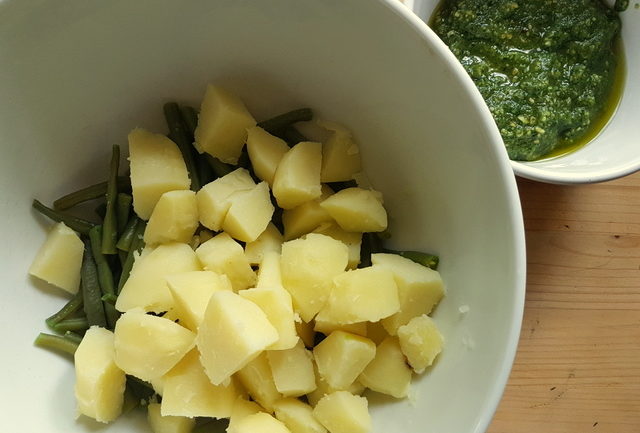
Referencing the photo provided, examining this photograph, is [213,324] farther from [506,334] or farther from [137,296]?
[506,334]

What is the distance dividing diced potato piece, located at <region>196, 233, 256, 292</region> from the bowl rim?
47cm

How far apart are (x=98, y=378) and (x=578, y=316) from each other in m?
1.04

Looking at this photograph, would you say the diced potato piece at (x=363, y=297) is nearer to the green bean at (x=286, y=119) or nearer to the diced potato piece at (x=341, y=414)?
the diced potato piece at (x=341, y=414)

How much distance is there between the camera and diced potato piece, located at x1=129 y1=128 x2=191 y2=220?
121 centimetres

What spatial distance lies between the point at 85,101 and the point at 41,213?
236 millimetres

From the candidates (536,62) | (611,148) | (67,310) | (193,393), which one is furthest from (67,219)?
(611,148)

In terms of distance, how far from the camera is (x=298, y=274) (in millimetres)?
1140

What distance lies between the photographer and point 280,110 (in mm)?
1308

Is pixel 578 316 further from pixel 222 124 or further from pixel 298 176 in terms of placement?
pixel 222 124

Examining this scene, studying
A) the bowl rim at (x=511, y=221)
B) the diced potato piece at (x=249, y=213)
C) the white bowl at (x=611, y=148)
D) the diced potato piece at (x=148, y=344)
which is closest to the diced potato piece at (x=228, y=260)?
the diced potato piece at (x=249, y=213)

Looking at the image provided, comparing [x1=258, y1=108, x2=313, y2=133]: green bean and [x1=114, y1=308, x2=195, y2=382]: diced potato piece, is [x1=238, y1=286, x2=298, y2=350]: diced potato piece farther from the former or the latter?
[x1=258, y1=108, x2=313, y2=133]: green bean

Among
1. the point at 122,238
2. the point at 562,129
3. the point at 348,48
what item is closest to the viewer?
the point at 348,48

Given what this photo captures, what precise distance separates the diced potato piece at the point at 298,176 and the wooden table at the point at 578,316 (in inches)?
21.5

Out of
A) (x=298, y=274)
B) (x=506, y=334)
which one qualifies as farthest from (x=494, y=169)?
(x=298, y=274)
